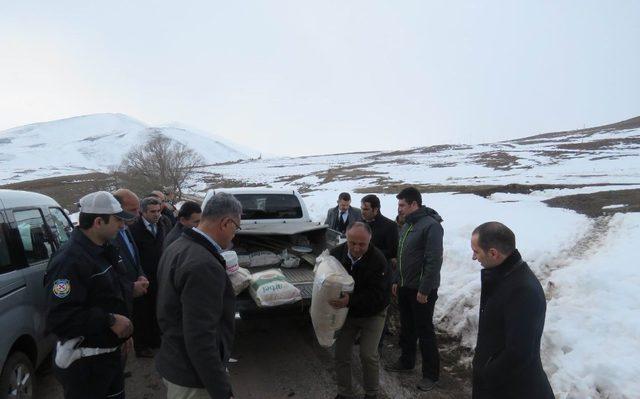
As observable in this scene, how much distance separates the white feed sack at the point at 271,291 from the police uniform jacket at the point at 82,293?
5.43ft

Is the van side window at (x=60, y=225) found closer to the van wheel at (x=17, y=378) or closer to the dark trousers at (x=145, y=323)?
the dark trousers at (x=145, y=323)

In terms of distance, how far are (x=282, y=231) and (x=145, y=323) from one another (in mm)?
2144

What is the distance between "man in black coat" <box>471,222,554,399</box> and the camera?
239cm

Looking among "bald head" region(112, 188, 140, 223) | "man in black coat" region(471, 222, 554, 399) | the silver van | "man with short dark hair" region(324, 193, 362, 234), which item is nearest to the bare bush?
"man with short dark hair" region(324, 193, 362, 234)

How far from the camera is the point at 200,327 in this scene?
80.4 inches

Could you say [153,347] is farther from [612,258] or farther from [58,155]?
[58,155]

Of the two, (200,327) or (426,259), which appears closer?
(200,327)

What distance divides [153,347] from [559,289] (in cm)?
569

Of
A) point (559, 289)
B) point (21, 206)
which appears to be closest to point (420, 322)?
point (559, 289)

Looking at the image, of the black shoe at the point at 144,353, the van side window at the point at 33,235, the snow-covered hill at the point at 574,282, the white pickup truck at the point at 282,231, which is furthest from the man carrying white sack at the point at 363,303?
the van side window at the point at 33,235

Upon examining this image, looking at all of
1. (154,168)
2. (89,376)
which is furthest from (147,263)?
(154,168)

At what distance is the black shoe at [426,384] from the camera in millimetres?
4207

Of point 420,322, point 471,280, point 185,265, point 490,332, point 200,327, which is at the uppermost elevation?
point 185,265

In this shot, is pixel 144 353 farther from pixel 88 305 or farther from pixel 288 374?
pixel 88 305
